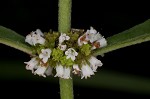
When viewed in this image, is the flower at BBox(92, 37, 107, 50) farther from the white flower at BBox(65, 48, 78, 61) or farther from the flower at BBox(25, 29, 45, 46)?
the flower at BBox(25, 29, 45, 46)

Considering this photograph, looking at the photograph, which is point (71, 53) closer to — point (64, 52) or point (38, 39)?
point (64, 52)

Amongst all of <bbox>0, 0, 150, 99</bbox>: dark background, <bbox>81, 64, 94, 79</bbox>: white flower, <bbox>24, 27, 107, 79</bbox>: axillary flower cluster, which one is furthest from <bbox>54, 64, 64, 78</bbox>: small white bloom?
<bbox>0, 0, 150, 99</bbox>: dark background

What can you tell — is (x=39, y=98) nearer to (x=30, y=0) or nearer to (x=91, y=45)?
(x=30, y=0)

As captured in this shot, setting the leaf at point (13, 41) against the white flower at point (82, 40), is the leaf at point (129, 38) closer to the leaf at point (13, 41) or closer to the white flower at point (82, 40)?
the white flower at point (82, 40)

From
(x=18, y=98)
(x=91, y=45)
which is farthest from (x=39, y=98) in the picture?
(x=91, y=45)

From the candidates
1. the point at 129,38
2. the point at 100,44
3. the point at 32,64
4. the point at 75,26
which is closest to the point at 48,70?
the point at 32,64

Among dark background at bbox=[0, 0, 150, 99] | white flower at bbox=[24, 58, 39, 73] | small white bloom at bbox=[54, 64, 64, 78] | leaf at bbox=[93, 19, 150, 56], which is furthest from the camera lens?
dark background at bbox=[0, 0, 150, 99]

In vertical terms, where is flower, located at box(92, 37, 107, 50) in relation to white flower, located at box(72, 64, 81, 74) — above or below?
above

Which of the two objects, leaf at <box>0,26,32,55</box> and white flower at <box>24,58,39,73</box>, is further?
white flower at <box>24,58,39,73</box>
